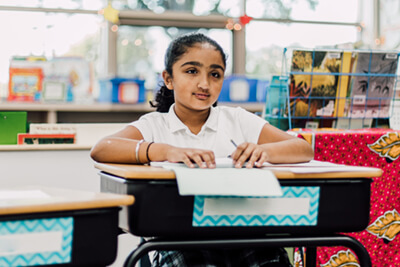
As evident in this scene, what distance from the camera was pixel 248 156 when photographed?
1.28 metres

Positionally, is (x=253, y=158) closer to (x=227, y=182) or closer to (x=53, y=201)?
(x=227, y=182)

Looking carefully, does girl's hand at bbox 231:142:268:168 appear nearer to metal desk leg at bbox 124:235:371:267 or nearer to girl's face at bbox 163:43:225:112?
metal desk leg at bbox 124:235:371:267

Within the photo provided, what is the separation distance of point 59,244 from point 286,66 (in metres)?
1.28

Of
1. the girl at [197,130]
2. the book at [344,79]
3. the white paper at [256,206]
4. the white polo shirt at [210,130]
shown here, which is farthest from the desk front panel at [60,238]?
the book at [344,79]

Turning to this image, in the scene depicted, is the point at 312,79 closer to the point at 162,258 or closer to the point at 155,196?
the point at 162,258

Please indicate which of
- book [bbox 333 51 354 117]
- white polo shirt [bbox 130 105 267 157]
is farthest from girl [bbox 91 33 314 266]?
book [bbox 333 51 354 117]

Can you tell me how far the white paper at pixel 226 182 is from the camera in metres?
1.04

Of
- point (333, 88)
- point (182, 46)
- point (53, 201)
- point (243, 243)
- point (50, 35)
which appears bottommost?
point (243, 243)

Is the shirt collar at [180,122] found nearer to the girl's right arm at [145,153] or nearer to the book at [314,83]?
the girl's right arm at [145,153]

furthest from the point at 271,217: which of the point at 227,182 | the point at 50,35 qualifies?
the point at 50,35

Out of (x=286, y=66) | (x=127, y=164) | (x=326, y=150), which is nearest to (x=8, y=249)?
(x=127, y=164)

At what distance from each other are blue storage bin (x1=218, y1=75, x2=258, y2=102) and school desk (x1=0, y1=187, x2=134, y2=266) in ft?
7.88

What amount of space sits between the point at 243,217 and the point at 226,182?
111 millimetres

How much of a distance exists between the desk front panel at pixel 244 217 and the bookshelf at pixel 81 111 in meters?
1.92
